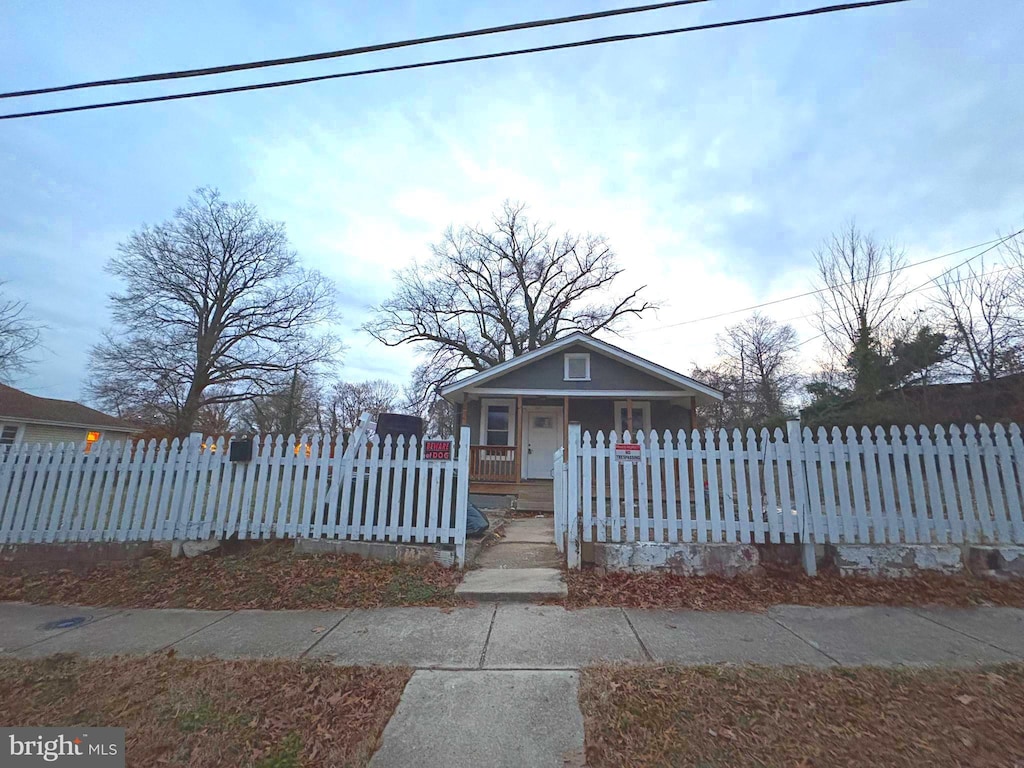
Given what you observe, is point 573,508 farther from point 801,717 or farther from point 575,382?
point 575,382

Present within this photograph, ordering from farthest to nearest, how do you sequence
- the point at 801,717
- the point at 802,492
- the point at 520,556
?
1. the point at 520,556
2. the point at 802,492
3. the point at 801,717

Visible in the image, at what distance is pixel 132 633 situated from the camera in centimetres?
396

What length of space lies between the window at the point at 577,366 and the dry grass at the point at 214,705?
1171cm

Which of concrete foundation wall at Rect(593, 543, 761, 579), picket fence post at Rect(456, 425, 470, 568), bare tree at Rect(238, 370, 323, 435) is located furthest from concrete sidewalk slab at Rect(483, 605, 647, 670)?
bare tree at Rect(238, 370, 323, 435)

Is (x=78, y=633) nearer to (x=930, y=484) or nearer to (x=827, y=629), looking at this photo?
(x=827, y=629)

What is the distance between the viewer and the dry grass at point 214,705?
2352mm

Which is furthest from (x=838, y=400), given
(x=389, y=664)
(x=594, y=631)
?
(x=389, y=664)

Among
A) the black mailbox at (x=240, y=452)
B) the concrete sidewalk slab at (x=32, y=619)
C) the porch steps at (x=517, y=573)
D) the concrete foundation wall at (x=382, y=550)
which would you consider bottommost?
the concrete sidewalk slab at (x=32, y=619)

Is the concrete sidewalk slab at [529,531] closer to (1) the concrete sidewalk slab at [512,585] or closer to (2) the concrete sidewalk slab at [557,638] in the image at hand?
(1) the concrete sidewalk slab at [512,585]

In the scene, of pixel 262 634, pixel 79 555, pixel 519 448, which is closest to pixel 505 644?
pixel 262 634

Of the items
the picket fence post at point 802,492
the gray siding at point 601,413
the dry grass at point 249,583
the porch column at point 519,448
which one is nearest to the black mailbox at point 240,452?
the dry grass at point 249,583

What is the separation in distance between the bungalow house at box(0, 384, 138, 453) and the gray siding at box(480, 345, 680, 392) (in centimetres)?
2102

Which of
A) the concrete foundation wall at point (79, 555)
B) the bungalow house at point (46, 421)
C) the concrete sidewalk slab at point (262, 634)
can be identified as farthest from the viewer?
the bungalow house at point (46, 421)

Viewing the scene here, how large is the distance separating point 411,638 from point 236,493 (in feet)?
10.4
